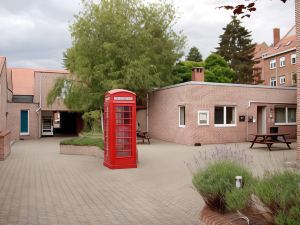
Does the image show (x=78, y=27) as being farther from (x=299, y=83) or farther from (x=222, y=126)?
(x=299, y=83)

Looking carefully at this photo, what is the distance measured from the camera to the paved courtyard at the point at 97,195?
6414 mm

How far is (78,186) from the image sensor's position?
31.1ft

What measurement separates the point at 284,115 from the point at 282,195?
72.5 ft

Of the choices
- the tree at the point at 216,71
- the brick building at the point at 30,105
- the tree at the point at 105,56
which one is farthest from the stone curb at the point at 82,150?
the tree at the point at 216,71

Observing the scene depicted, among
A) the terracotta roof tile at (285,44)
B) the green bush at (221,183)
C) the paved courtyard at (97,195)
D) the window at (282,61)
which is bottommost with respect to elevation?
the paved courtyard at (97,195)

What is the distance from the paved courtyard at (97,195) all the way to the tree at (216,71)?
88.6 feet

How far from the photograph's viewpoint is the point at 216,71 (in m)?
40.3

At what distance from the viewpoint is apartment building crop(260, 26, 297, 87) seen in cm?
4716

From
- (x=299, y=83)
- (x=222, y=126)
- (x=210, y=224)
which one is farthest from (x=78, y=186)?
(x=222, y=126)

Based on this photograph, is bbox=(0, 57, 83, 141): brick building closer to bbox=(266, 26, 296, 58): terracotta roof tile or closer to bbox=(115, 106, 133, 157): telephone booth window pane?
bbox=(115, 106, 133, 157): telephone booth window pane

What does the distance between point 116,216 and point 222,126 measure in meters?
16.5

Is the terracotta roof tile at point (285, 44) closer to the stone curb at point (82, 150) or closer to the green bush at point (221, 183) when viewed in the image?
the stone curb at point (82, 150)

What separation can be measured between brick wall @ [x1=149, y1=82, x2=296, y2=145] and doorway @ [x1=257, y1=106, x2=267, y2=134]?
0.21m

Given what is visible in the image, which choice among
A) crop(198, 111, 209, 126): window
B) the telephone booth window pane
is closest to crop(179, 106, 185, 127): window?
crop(198, 111, 209, 126): window
